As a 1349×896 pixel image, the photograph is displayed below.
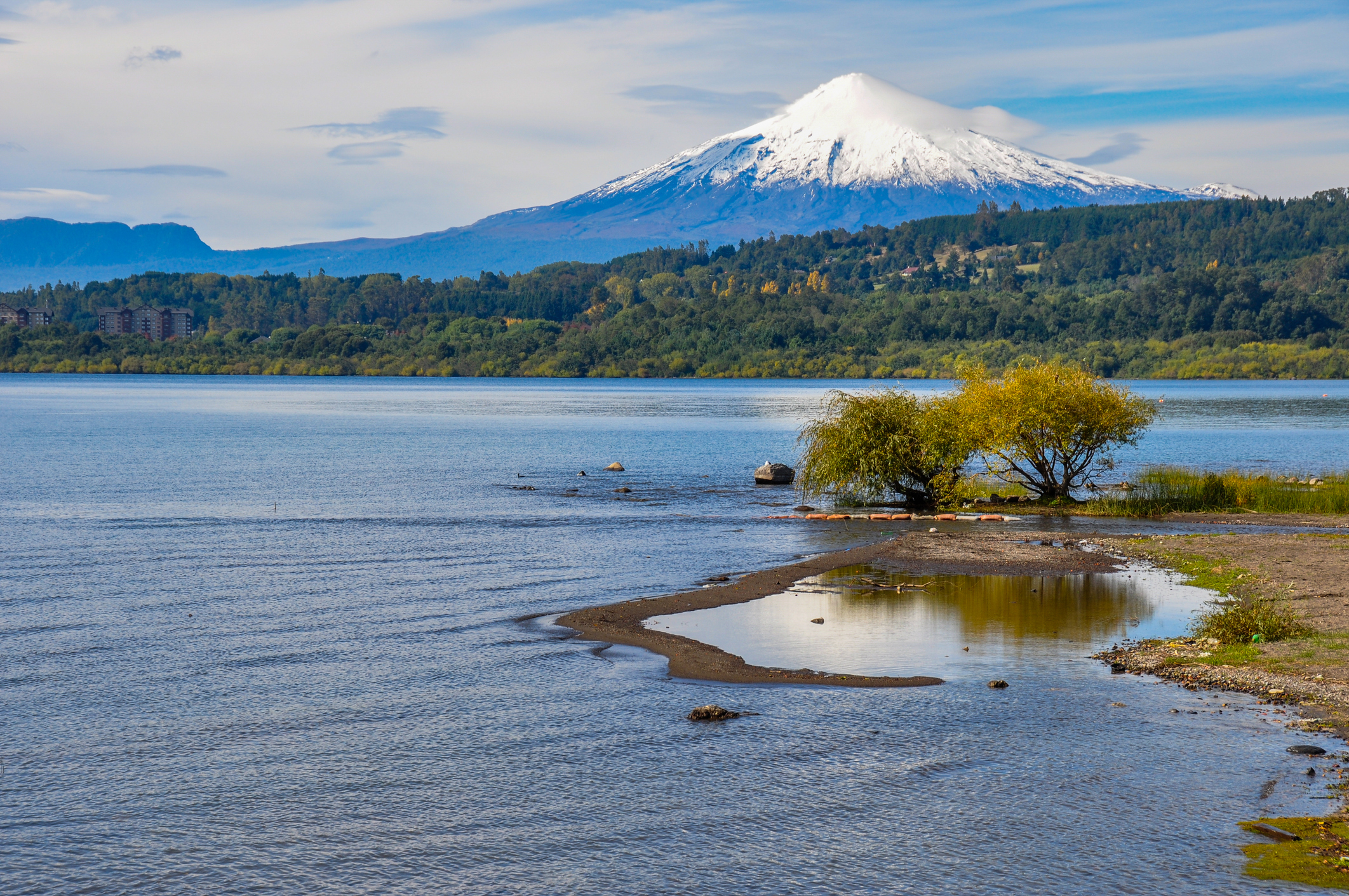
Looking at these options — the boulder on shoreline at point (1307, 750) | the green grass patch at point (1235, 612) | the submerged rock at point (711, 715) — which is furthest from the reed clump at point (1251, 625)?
the submerged rock at point (711, 715)

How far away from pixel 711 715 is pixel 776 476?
4011 centimetres

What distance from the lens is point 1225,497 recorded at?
141 ft

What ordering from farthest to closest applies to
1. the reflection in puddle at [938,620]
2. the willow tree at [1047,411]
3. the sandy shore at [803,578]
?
1. the willow tree at [1047,411]
2. the reflection in puddle at [938,620]
3. the sandy shore at [803,578]

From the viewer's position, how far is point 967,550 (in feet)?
105

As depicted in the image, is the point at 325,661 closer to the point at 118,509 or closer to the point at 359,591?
the point at 359,591

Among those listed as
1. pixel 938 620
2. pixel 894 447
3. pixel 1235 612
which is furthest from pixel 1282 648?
pixel 894 447

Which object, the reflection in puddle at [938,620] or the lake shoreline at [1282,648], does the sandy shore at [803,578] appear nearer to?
the reflection in puddle at [938,620]

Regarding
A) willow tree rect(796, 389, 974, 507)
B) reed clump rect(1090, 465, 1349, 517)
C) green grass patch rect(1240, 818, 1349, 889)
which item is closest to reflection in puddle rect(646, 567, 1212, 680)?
green grass patch rect(1240, 818, 1349, 889)

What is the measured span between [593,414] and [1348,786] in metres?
126

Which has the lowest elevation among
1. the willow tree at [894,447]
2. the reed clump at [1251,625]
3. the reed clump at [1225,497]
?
the reed clump at [1251,625]

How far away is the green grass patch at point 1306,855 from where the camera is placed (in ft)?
35.6

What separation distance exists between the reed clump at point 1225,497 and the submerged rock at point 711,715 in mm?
29069

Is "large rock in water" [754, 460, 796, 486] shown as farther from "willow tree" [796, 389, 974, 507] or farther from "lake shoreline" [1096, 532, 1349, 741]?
"lake shoreline" [1096, 532, 1349, 741]

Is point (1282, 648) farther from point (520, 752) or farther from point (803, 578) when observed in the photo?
point (520, 752)
